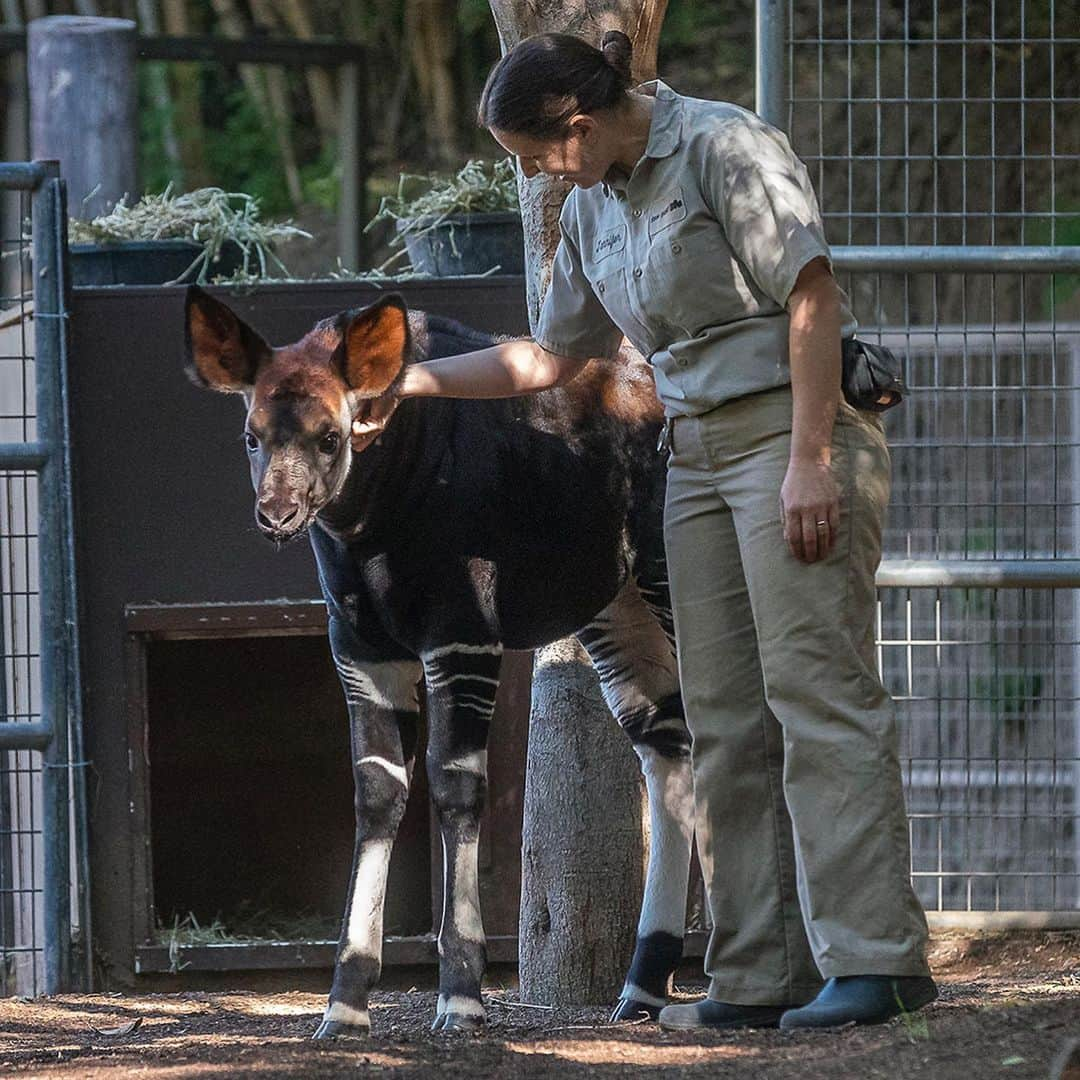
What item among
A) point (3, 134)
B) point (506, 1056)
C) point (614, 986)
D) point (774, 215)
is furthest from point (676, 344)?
point (3, 134)

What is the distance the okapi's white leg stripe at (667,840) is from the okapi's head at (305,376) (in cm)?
114

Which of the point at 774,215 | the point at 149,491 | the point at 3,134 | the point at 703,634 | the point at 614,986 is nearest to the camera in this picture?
the point at 774,215

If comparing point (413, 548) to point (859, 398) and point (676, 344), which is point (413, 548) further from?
point (859, 398)

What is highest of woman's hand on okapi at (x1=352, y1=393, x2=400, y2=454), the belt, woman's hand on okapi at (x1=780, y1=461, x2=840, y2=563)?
woman's hand on okapi at (x1=352, y1=393, x2=400, y2=454)

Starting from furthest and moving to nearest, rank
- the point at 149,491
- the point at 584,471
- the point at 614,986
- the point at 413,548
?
1. the point at 149,491
2. the point at 614,986
3. the point at 584,471
4. the point at 413,548

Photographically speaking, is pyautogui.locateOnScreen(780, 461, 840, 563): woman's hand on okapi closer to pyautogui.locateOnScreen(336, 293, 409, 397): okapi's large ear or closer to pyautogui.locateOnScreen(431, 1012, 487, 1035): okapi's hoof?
pyautogui.locateOnScreen(336, 293, 409, 397): okapi's large ear

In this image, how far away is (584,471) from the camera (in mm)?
4242

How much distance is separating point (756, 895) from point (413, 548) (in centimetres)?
103

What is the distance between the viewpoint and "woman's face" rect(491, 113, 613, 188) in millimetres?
3379

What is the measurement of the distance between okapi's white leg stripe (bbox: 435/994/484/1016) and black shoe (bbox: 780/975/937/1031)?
0.79 m

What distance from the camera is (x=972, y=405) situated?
1009 cm

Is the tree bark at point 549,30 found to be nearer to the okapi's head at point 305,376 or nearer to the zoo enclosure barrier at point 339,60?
the okapi's head at point 305,376

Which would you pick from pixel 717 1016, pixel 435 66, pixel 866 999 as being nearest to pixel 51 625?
pixel 717 1016

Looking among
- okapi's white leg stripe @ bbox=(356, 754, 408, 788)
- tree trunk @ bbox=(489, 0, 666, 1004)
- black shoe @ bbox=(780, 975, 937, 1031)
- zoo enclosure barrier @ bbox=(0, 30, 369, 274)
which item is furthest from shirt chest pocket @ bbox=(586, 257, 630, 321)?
zoo enclosure barrier @ bbox=(0, 30, 369, 274)
